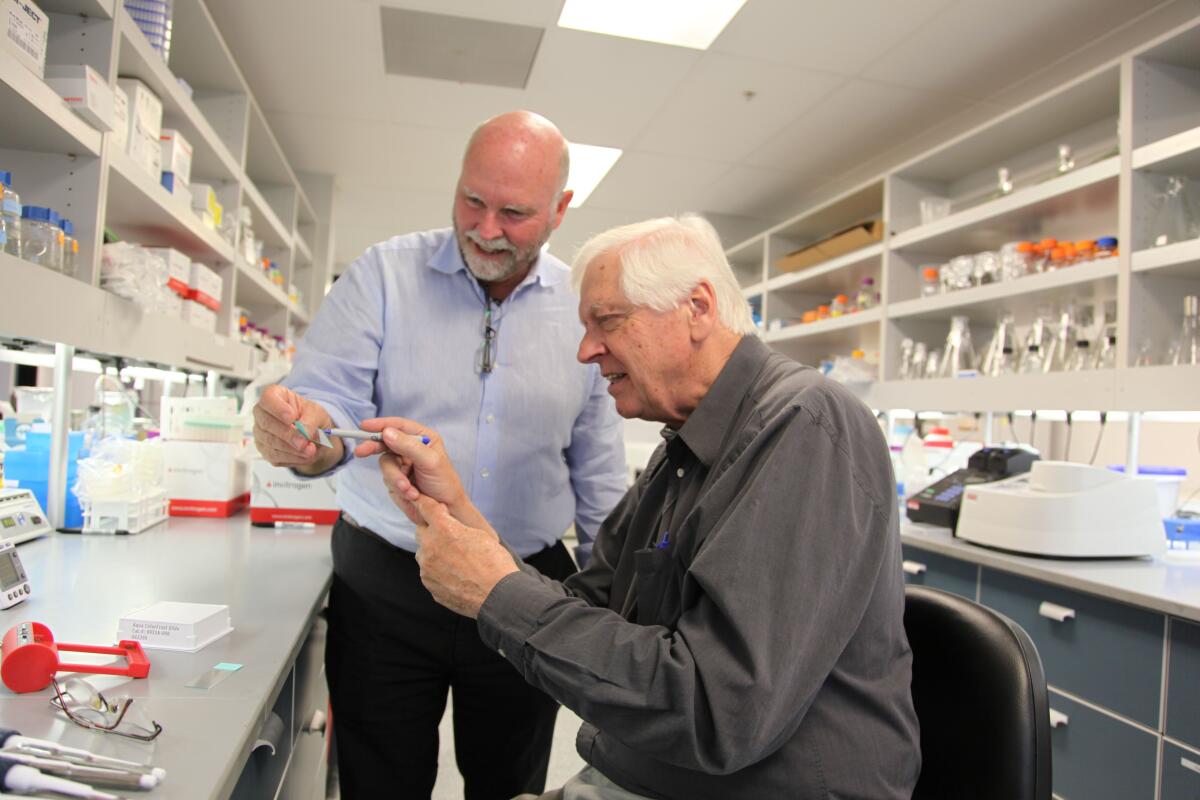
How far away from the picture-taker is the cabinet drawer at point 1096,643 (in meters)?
1.66

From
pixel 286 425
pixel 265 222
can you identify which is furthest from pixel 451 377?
pixel 265 222

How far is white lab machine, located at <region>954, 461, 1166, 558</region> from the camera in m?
2.03

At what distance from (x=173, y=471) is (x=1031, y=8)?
312 cm

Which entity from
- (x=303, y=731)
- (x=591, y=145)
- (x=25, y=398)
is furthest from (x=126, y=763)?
(x=591, y=145)

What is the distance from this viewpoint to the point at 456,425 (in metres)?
1.48

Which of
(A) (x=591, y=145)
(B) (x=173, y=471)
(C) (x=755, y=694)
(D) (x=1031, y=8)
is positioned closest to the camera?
(C) (x=755, y=694)

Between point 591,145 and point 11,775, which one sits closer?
point 11,775

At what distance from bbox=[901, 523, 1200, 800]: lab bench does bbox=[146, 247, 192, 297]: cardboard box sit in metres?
2.58

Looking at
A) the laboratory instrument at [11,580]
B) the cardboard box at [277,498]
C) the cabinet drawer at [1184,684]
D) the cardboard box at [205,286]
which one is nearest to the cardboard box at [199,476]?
the cardboard box at [277,498]

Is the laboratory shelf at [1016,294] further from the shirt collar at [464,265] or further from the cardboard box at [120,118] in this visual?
the cardboard box at [120,118]

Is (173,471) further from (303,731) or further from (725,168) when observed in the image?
(725,168)

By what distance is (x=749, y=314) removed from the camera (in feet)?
3.64

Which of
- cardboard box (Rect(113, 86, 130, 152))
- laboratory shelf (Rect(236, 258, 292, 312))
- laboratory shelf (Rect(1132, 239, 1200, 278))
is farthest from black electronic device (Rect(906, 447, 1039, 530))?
laboratory shelf (Rect(236, 258, 292, 312))

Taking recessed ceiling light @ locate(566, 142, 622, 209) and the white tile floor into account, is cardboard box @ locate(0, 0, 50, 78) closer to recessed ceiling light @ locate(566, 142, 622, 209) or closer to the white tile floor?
the white tile floor
